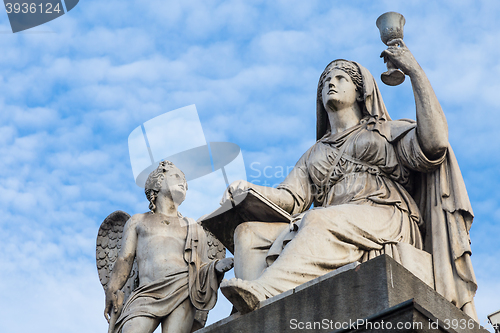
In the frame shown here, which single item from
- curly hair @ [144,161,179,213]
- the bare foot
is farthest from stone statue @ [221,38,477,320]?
curly hair @ [144,161,179,213]

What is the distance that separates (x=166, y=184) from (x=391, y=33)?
3142 mm

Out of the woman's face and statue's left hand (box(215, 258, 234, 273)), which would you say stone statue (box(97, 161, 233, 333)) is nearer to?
statue's left hand (box(215, 258, 234, 273))

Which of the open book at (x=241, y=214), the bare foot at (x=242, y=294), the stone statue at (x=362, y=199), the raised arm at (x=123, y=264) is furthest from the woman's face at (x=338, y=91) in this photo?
the bare foot at (x=242, y=294)

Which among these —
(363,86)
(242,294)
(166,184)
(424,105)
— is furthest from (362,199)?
(166,184)

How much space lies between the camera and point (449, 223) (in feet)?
25.0

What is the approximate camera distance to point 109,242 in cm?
988

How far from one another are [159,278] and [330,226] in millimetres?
2195

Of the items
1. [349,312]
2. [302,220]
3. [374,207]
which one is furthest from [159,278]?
[349,312]

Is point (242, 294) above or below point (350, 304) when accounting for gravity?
above

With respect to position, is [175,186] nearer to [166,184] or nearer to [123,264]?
[166,184]

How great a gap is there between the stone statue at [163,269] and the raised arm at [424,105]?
2.48 meters

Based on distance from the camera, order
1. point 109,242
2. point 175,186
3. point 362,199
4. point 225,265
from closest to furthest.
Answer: point 362,199 → point 225,265 → point 175,186 → point 109,242

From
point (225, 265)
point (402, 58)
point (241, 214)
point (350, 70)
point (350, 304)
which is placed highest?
point (350, 70)

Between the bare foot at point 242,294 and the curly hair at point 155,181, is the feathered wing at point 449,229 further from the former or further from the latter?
the curly hair at point 155,181
